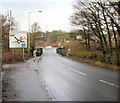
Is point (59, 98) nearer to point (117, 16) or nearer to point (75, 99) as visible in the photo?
point (75, 99)

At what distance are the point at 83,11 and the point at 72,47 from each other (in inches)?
574

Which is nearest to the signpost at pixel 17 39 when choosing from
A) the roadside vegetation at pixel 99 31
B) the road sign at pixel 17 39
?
the road sign at pixel 17 39

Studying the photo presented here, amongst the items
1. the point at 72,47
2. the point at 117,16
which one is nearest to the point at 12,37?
the point at 117,16

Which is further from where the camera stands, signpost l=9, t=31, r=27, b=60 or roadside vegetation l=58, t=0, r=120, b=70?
signpost l=9, t=31, r=27, b=60

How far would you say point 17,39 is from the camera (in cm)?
3128

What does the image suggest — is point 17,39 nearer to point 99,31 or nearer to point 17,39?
point 17,39

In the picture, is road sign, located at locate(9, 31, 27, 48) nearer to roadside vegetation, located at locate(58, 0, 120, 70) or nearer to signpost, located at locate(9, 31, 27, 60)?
signpost, located at locate(9, 31, 27, 60)

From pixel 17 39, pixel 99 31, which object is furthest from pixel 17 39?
pixel 99 31

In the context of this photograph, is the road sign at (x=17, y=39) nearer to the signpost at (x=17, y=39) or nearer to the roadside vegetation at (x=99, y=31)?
the signpost at (x=17, y=39)

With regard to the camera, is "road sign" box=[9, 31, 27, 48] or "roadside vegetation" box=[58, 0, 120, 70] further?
"road sign" box=[9, 31, 27, 48]

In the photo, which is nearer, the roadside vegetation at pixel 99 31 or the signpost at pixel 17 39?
the roadside vegetation at pixel 99 31

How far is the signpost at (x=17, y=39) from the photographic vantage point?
30.6 metres

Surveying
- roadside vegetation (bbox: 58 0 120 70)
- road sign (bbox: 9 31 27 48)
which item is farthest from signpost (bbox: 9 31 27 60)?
roadside vegetation (bbox: 58 0 120 70)

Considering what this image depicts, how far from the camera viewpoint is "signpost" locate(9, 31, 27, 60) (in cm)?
3065
